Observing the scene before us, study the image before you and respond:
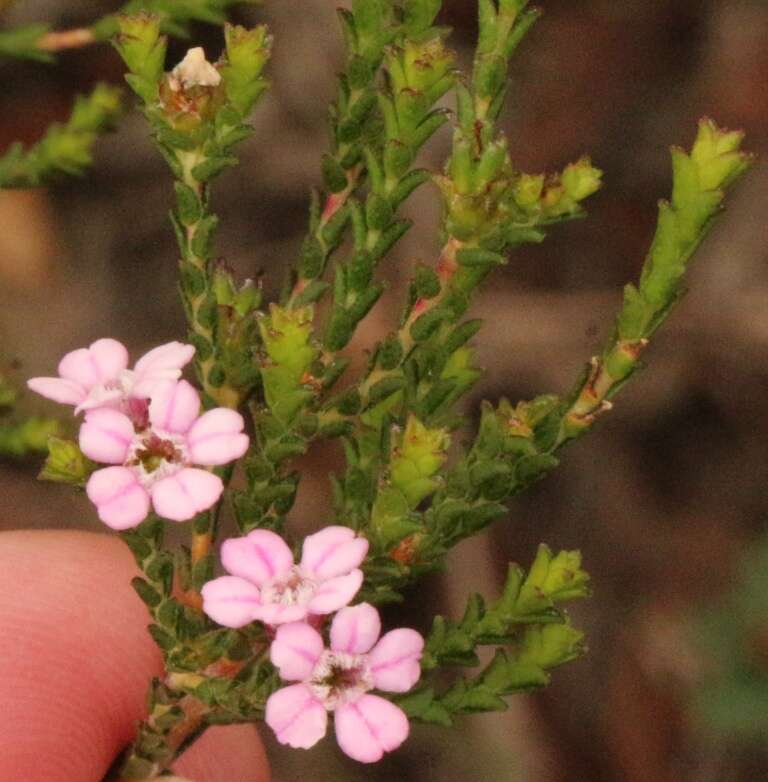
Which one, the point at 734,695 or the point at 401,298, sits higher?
the point at 401,298

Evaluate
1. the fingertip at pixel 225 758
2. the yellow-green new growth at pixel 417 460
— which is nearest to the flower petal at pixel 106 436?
the yellow-green new growth at pixel 417 460

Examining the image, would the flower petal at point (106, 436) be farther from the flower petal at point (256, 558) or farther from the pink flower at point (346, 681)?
the pink flower at point (346, 681)

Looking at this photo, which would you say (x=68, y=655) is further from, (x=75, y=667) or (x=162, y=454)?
(x=162, y=454)

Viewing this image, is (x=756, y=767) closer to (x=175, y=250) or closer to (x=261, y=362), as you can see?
(x=175, y=250)

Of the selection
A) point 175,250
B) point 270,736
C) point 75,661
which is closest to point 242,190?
point 175,250

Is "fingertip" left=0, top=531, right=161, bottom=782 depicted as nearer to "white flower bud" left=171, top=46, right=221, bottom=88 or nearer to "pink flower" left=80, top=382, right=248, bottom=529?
"pink flower" left=80, top=382, right=248, bottom=529
